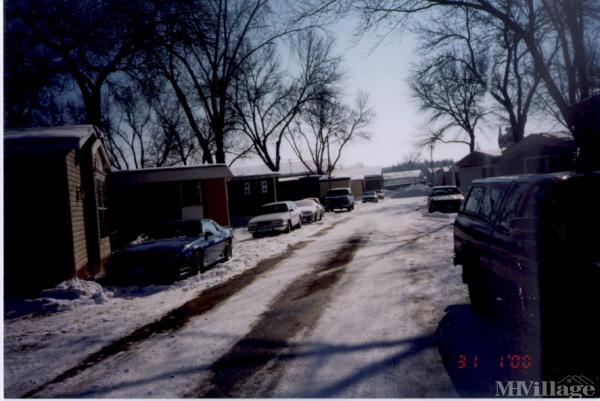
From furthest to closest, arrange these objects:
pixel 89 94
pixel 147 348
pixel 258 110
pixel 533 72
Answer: pixel 258 110
pixel 533 72
pixel 89 94
pixel 147 348

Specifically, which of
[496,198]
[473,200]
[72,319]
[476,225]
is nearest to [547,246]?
[496,198]

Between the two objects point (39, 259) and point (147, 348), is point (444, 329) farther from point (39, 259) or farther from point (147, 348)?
point (39, 259)

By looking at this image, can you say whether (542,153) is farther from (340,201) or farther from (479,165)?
(340,201)

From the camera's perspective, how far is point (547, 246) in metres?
3.54

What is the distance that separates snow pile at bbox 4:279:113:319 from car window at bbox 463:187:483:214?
6.55 meters

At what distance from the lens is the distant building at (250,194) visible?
34.3m

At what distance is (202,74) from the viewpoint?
27594 mm

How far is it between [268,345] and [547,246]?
3.03 m

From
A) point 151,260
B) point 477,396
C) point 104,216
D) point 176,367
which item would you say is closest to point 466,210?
point 477,396

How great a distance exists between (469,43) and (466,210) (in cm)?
2051

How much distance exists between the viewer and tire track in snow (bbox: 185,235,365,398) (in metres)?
3.76

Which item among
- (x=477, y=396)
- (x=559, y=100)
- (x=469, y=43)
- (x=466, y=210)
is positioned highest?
(x=469, y=43)

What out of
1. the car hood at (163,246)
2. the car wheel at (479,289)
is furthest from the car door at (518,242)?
the car hood at (163,246)

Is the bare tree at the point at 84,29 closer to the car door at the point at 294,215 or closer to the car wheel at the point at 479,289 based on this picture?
the car door at the point at 294,215
